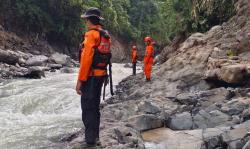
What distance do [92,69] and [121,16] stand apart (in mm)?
37101

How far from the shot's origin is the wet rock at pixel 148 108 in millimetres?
8961

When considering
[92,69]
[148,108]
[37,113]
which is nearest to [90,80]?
[92,69]

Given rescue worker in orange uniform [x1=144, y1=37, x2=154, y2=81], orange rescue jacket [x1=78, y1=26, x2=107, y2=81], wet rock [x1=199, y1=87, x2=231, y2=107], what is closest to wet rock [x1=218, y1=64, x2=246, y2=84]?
wet rock [x1=199, y1=87, x2=231, y2=107]

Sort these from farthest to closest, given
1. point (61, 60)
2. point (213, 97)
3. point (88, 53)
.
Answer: point (61, 60), point (213, 97), point (88, 53)

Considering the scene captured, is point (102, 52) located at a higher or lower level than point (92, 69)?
higher

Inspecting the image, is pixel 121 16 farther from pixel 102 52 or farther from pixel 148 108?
pixel 102 52

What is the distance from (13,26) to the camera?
31.7 m

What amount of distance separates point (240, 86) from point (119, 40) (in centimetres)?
3800

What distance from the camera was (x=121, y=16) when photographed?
42.9 meters

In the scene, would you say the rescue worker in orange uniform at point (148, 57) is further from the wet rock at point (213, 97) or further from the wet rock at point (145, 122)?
A: the wet rock at point (145, 122)

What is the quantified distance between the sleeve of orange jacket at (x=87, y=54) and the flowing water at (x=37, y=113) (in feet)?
6.12

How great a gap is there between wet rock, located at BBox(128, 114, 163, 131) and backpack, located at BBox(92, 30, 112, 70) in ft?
6.31

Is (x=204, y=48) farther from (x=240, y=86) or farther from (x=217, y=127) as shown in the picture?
(x=217, y=127)

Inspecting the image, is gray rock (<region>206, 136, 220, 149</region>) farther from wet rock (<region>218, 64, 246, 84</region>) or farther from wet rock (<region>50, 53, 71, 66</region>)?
wet rock (<region>50, 53, 71, 66</region>)
